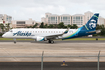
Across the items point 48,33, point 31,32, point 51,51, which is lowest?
point 51,51

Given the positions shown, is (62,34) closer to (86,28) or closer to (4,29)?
(86,28)

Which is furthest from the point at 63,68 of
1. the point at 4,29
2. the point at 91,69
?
the point at 4,29

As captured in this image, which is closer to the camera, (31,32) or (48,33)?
(31,32)

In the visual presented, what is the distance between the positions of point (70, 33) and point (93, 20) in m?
6.77

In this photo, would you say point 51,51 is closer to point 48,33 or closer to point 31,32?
point 31,32

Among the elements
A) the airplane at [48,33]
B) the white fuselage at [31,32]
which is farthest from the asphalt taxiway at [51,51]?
the white fuselage at [31,32]

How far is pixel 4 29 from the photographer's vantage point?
148 m

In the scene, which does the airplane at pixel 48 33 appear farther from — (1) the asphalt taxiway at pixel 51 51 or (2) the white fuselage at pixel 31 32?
(1) the asphalt taxiway at pixel 51 51

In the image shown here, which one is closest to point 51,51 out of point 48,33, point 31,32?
point 31,32

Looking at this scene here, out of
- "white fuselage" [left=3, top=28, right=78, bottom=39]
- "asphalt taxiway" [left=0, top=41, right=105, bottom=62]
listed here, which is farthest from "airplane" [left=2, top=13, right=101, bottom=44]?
"asphalt taxiway" [left=0, top=41, right=105, bottom=62]

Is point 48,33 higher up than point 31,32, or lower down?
lower down

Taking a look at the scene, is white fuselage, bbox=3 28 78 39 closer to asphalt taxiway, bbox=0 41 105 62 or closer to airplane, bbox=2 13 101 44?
airplane, bbox=2 13 101 44

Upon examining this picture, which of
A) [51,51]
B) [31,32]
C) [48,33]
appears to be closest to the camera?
[51,51]

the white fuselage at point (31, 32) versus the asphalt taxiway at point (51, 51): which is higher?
the white fuselage at point (31, 32)
